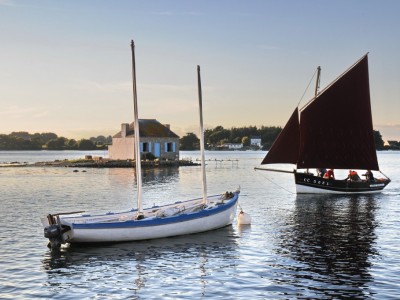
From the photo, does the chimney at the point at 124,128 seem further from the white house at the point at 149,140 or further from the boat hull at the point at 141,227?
the boat hull at the point at 141,227

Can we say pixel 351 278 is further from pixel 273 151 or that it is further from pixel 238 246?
pixel 273 151

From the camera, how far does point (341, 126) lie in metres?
52.2

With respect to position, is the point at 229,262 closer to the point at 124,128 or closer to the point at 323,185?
the point at 323,185

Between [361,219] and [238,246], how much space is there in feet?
46.4

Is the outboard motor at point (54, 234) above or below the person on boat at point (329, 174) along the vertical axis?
below

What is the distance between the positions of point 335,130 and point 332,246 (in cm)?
2622

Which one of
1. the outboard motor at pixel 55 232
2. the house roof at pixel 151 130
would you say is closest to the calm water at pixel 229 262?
the outboard motor at pixel 55 232

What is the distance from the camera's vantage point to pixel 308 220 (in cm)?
3781

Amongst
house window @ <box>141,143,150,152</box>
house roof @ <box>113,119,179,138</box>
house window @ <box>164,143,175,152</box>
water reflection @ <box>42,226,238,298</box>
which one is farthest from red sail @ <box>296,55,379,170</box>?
house window @ <box>164,143,175,152</box>

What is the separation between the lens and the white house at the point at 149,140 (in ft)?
354

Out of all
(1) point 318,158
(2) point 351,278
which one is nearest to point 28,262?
(2) point 351,278

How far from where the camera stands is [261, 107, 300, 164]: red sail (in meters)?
52.0

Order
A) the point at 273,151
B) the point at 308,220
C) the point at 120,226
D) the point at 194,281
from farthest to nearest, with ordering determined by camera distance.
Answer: the point at 273,151, the point at 308,220, the point at 120,226, the point at 194,281

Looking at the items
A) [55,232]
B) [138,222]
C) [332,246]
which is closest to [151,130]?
[138,222]
